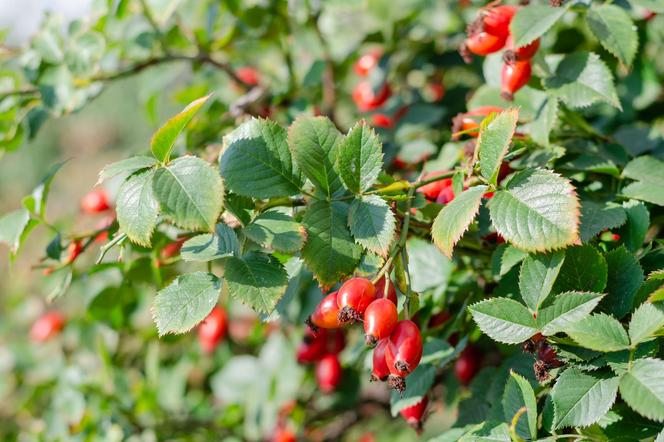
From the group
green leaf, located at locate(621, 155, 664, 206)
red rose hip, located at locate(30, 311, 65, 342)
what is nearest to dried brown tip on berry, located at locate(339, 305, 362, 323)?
green leaf, located at locate(621, 155, 664, 206)

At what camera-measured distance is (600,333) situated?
28.9 inches

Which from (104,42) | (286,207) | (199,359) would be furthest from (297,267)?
(199,359)

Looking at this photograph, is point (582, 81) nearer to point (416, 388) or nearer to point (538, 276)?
point (538, 276)

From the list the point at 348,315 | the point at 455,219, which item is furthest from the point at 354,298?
the point at 455,219

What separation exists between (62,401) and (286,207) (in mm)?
1228

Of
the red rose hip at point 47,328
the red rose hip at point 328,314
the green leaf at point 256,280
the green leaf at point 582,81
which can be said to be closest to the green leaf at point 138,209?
the green leaf at point 256,280

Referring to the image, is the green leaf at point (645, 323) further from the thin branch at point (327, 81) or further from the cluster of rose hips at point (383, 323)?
the thin branch at point (327, 81)

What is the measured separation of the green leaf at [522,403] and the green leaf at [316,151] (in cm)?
32

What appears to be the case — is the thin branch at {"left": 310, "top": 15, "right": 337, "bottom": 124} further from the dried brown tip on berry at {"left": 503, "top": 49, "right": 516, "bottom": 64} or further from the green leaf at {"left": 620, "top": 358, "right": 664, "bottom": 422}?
the green leaf at {"left": 620, "top": 358, "right": 664, "bottom": 422}

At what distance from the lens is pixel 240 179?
819 millimetres

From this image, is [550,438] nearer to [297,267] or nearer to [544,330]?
[544,330]

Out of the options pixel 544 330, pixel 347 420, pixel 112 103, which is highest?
pixel 544 330

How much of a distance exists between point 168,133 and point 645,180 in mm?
685

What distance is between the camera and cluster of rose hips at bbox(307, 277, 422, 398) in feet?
2.54
